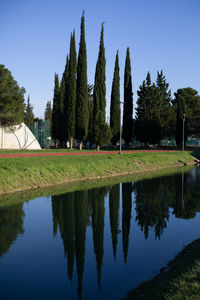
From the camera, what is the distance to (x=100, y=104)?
45.2 m

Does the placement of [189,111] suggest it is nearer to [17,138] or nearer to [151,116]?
[151,116]

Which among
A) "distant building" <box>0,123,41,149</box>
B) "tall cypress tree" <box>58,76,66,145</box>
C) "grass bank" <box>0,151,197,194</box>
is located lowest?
"grass bank" <box>0,151,197,194</box>

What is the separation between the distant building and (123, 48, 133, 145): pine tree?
1858cm

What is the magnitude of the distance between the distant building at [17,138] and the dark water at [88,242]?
28.5m

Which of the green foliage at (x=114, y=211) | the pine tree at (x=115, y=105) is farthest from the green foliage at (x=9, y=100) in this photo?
the green foliage at (x=114, y=211)

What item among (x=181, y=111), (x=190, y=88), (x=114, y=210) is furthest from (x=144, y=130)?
Answer: (x=114, y=210)

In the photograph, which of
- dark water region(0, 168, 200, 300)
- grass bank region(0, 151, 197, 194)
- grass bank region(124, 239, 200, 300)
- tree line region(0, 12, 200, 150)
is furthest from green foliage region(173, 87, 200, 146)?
grass bank region(124, 239, 200, 300)

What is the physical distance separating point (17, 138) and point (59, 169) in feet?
75.6

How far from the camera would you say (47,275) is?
6785 mm

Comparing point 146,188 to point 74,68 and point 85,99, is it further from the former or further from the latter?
point 74,68

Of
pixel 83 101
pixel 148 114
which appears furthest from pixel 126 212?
pixel 148 114

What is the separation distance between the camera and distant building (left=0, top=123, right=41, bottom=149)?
4231cm

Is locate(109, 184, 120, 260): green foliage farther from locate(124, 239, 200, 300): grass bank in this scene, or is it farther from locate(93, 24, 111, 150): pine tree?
locate(93, 24, 111, 150): pine tree

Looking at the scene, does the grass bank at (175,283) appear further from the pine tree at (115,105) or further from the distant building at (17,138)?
the pine tree at (115,105)
